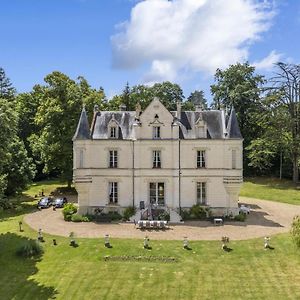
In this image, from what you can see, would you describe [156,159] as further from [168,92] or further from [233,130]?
[168,92]

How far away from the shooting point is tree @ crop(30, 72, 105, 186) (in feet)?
188

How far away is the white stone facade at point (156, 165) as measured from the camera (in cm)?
4259

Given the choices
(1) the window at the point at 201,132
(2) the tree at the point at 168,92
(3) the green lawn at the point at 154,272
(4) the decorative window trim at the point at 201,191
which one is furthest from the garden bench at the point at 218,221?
(2) the tree at the point at 168,92

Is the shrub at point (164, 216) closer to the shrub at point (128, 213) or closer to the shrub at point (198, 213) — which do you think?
the shrub at point (198, 213)

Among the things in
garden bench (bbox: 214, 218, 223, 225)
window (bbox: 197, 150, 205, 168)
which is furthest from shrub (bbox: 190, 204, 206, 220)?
window (bbox: 197, 150, 205, 168)

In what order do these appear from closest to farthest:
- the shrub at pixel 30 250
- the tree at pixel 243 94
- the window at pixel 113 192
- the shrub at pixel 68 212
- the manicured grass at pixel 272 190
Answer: the shrub at pixel 30 250 → the shrub at pixel 68 212 → the window at pixel 113 192 → the manicured grass at pixel 272 190 → the tree at pixel 243 94

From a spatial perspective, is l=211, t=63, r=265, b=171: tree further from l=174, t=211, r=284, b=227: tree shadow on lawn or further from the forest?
l=174, t=211, r=284, b=227: tree shadow on lawn

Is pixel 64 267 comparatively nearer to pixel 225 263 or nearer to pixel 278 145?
pixel 225 263

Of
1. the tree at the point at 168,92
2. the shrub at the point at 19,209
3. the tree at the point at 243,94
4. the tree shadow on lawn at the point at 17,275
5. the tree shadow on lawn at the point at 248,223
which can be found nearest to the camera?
the tree shadow on lawn at the point at 17,275

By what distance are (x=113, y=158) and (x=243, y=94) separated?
3986 cm

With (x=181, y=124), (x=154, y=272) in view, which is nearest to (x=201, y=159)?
(x=181, y=124)

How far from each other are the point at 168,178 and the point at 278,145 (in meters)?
27.4

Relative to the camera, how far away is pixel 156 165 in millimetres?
43188

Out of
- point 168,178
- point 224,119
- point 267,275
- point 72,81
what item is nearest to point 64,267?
point 267,275
